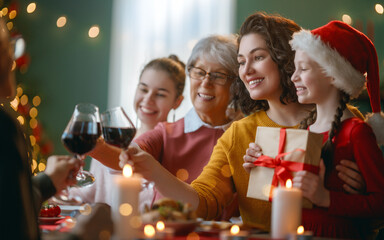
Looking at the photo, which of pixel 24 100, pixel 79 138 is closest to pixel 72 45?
pixel 24 100

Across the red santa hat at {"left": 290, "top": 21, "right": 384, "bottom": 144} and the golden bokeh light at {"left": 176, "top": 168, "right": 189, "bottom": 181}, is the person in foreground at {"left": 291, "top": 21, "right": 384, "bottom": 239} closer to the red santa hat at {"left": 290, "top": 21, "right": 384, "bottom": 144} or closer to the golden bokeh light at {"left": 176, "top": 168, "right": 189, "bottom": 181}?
the red santa hat at {"left": 290, "top": 21, "right": 384, "bottom": 144}

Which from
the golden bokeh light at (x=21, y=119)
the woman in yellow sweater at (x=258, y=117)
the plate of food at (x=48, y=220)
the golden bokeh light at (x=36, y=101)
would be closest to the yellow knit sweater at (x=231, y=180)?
the woman in yellow sweater at (x=258, y=117)

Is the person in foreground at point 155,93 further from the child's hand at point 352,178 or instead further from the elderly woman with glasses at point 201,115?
the child's hand at point 352,178

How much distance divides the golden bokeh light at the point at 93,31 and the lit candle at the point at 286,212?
13.4 ft

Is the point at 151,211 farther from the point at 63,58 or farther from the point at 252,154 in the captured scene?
the point at 63,58

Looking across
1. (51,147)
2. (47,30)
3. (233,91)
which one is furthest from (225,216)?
(47,30)

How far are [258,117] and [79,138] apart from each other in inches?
39.6

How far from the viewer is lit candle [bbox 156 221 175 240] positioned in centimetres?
96

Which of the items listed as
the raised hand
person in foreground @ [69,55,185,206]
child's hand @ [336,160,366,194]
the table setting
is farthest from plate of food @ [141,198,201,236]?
person in foreground @ [69,55,185,206]

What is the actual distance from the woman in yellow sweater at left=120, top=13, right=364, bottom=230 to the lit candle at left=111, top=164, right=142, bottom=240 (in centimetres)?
81

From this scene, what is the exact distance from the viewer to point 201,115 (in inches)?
95.0

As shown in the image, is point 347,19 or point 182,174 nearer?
point 182,174

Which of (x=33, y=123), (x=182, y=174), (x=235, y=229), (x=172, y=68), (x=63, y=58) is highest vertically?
(x=172, y=68)

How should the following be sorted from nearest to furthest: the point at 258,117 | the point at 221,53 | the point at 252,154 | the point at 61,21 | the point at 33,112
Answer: the point at 252,154 < the point at 258,117 < the point at 221,53 < the point at 33,112 < the point at 61,21
